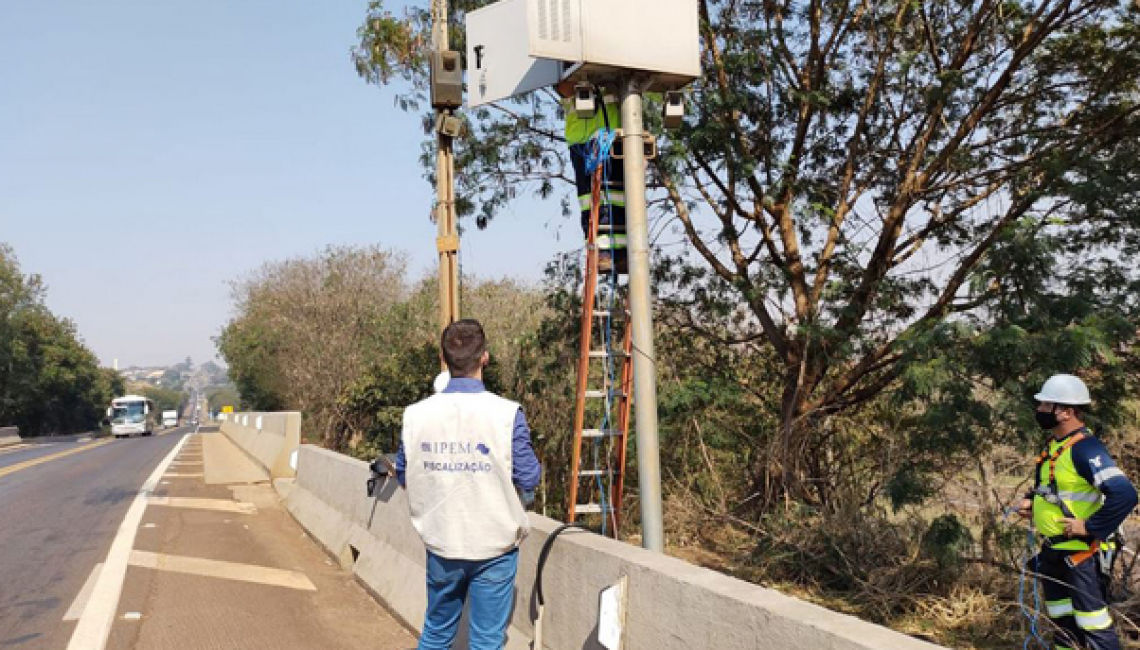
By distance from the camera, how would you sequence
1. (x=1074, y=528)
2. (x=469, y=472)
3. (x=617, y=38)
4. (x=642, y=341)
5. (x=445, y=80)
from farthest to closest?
(x=445, y=80)
(x=617, y=38)
(x=642, y=341)
(x=1074, y=528)
(x=469, y=472)

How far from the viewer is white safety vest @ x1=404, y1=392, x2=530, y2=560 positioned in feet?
13.0

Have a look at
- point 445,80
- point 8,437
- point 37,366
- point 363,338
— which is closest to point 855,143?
point 445,80

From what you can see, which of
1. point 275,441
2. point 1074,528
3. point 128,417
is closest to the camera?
point 1074,528

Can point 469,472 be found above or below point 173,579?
above

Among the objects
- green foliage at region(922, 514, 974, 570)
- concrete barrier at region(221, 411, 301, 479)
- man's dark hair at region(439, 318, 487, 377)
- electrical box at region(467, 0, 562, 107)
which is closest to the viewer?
man's dark hair at region(439, 318, 487, 377)

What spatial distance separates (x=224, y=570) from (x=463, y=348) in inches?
233

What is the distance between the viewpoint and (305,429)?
27062 mm

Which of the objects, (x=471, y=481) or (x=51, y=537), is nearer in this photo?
(x=471, y=481)

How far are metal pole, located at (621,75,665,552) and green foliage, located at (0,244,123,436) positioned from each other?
70.0 meters

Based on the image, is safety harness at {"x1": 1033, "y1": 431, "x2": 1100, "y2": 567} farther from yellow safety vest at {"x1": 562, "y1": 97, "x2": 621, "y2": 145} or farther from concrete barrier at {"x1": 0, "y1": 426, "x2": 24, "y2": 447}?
concrete barrier at {"x1": 0, "y1": 426, "x2": 24, "y2": 447}

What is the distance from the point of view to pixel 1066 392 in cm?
484

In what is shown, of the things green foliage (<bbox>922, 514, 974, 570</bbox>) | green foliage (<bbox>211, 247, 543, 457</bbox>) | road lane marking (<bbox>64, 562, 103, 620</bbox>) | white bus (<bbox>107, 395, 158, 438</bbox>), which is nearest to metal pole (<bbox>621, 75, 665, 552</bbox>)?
green foliage (<bbox>922, 514, 974, 570</bbox>)

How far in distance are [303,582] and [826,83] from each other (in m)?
7.77

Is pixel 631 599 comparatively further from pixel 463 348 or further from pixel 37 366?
pixel 37 366
